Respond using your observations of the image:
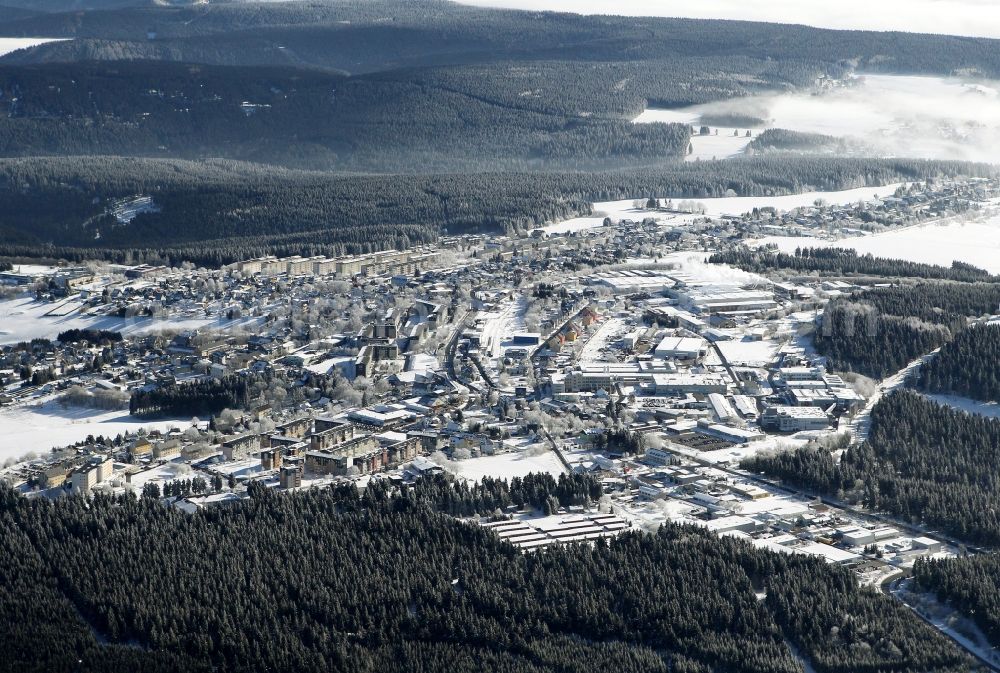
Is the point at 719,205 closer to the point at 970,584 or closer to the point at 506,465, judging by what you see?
the point at 506,465

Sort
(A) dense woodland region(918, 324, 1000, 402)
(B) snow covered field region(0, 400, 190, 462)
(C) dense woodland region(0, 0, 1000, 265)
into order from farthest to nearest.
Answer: (C) dense woodland region(0, 0, 1000, 265), (A) dense woodland region(918, 324, 1000, 402), (B) snow covered field region(0, 400, 190, 462)

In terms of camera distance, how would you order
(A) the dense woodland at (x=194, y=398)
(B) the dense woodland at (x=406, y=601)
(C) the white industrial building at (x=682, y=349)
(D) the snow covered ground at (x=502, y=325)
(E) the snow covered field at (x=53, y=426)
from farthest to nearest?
(D) the snow covered ground at (x=502, y=325)
(C) the white industrial building at (x=682, y=349)
(A) the dense woodland at (x=194, y=398)
(E) the snow covered field at (x=53, y=426)
(B) the dense woodland at (x=406, y=601)

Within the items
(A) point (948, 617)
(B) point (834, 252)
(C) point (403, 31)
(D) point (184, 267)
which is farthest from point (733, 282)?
(C) point (403, 31)

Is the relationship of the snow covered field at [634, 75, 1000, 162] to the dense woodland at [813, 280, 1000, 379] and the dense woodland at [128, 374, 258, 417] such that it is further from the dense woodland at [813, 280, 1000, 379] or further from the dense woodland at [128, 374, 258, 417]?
the dense woodland at [128, 374, 258, 417]

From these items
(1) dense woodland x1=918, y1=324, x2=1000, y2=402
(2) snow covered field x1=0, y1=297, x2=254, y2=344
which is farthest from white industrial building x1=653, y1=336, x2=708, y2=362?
(2) snow covered field x1=0, y1=297, x2=254, y2=344

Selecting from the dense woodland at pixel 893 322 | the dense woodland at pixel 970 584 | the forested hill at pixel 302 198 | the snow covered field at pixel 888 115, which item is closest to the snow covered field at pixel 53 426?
the dense woodland at pixel 893 322

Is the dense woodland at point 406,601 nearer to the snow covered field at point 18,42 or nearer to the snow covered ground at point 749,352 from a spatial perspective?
the snow covered ground at point 749,352

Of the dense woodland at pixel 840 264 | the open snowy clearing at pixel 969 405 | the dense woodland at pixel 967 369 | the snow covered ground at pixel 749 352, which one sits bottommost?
the dense woodland at pixel 840 264
